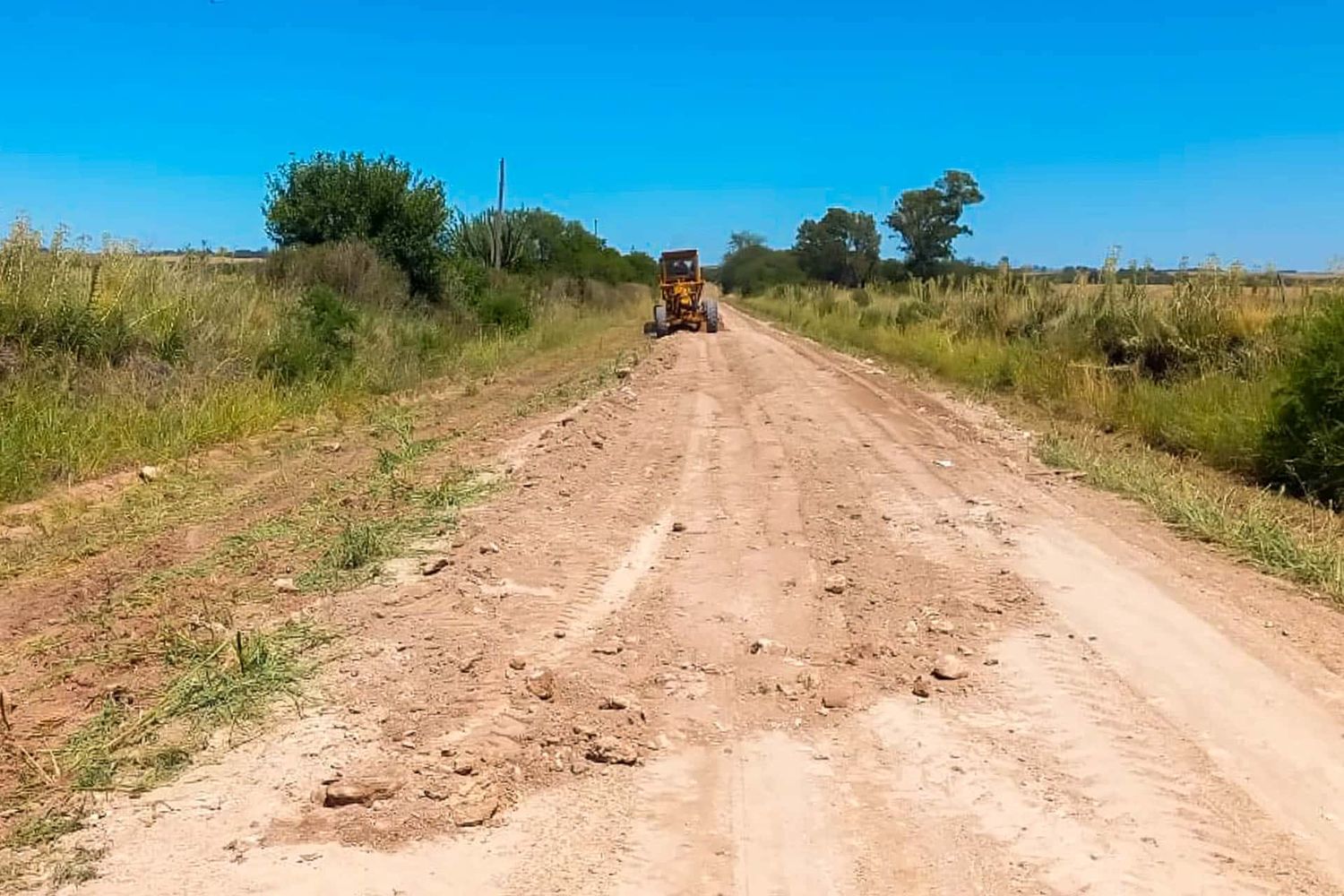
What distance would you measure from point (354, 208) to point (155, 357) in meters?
11.5

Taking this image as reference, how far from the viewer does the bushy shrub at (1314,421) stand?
9.21m

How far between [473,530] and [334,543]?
0.92m

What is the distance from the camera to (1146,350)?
1579cm

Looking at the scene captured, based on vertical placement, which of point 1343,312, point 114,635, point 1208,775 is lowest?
point 114,635

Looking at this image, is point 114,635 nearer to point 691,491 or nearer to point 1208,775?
point 691,491

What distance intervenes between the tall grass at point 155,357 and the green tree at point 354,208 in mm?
3364

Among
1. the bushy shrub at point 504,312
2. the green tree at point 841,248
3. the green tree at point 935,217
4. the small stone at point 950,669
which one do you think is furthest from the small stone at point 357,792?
the green tree at point 841,248

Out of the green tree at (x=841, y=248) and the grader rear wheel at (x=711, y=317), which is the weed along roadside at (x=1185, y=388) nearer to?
the grader rear wheel at (x=711, y=317)

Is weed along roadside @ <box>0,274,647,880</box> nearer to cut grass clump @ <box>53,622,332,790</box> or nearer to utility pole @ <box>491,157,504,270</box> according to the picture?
cut grass clump @ <box>53,622,332,790</box>

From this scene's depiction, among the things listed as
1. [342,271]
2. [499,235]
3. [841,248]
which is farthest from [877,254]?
[342,271]

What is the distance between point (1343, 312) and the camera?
9.71 m

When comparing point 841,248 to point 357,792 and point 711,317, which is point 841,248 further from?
point 357,792

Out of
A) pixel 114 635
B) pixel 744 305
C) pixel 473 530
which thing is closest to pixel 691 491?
pixel 473 530

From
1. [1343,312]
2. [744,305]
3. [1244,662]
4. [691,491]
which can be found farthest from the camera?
[744,305]
